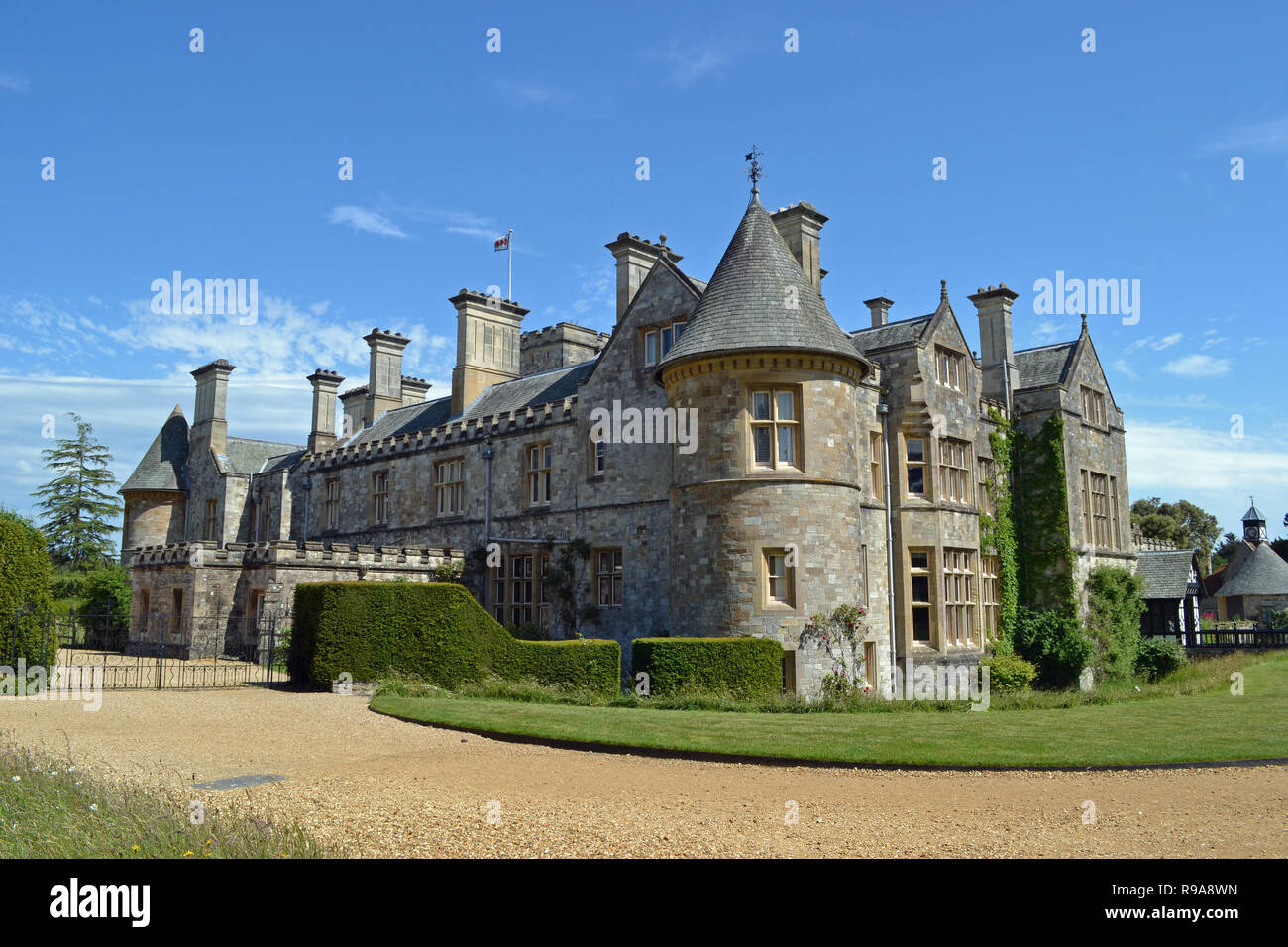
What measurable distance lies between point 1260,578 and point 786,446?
47.5m

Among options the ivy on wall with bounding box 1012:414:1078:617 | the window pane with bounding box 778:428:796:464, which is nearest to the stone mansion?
the window pane with bounding box 778:428:796:464

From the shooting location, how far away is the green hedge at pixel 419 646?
1889 centimetres

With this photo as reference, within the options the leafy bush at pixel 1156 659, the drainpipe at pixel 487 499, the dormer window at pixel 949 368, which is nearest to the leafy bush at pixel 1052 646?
the leafy bush at pixel 1156 659

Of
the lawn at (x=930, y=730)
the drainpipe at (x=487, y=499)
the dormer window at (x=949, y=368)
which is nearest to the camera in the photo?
the lawn at (x=930, y=730)

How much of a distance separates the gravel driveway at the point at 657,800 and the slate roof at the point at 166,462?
90.0ft

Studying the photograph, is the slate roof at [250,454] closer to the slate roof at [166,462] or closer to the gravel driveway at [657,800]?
the slate roof at [166,462]

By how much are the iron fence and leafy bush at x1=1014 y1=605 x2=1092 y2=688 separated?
1971cm

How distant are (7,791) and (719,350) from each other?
1468 centimetres

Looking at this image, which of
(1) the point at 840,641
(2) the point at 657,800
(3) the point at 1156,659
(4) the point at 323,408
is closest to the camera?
(2) the point at 657,800

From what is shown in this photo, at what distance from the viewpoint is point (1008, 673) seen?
82.1 feet

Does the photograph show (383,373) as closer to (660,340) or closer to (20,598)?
(660,340)

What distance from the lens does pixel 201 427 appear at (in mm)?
37781

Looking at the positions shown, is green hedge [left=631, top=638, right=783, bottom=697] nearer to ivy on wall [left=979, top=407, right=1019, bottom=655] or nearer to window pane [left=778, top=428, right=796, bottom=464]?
window pane [left=778, top=428, right=796, bottom=464]

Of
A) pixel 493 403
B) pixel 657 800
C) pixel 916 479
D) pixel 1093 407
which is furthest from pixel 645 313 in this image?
pixel 657 800
